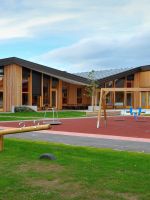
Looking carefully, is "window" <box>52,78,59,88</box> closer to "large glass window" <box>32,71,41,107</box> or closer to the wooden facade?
the wooden facade

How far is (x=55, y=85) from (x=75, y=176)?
110 ft

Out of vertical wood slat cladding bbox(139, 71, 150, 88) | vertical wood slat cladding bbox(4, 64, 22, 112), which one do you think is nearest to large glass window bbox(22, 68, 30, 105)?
vertical wood slat cladding bbox(4, 64, 22, 112)

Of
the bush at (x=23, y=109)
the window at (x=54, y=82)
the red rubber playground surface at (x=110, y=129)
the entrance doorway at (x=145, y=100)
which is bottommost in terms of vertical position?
the red rubber playground surface at (x=110, y=129)

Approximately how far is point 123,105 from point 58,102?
31.5 ft

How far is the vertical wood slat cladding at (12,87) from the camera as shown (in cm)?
3572

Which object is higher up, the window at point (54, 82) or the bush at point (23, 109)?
the window at point (54, 82)

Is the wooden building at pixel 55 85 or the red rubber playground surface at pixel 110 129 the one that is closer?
the red rubber playground surface at pixel 110 129

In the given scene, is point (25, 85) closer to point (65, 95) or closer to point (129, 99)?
point (65, 95)

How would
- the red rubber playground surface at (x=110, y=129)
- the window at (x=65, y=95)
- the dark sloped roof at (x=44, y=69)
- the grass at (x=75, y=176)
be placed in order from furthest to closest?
the window at (x=65, y=95), the dark sloped roof at (x=44, y=69), the red rubber playground surface at (x=110, y=129), the grass at (x=75, y=176)

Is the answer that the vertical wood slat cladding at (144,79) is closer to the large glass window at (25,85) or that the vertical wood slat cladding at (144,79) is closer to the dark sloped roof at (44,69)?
the dark sloped roof at (44,69)

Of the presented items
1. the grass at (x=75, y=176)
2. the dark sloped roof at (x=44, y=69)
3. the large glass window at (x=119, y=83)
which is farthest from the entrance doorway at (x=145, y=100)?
the grass at (x=75, y=176)

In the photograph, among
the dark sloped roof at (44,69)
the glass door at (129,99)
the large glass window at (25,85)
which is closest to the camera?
the dark sloped roof at (44,69)

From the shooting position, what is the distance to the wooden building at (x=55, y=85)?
118ft

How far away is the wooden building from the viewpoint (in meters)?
35.9
